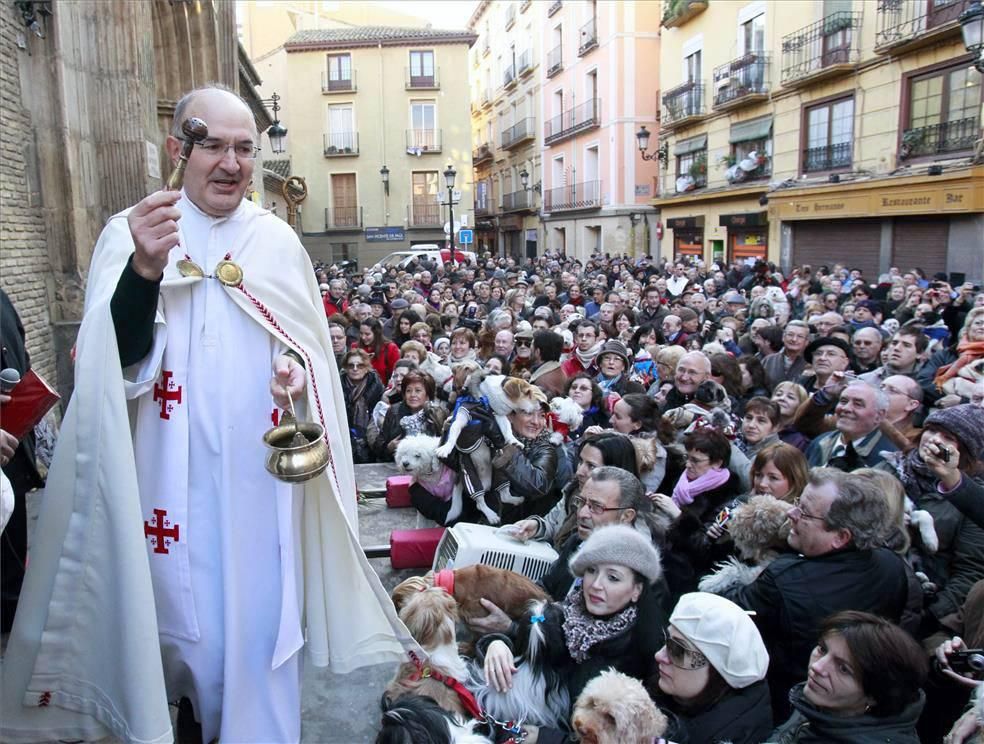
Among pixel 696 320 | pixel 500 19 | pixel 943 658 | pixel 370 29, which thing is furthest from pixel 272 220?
pixel 500 19

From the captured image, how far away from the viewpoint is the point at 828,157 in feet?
62.1

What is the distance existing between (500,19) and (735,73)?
94.8ft

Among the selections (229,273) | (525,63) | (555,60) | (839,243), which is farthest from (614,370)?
(525,63)

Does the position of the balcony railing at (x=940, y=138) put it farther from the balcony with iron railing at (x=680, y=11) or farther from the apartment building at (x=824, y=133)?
the balcony with iron railing at (x=680, y=11)

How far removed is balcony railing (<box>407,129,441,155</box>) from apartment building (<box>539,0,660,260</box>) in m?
5.67

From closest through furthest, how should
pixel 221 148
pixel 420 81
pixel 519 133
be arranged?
pixel 221 148
pixel 420 81
pixel 519 133

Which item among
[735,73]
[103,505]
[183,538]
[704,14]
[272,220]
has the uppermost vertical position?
[704,14]

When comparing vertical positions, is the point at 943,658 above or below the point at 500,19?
below

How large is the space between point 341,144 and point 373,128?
183cm

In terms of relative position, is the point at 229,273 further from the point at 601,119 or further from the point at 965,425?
the point at 601,119

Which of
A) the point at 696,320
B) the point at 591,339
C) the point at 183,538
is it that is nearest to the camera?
the point at 183,538

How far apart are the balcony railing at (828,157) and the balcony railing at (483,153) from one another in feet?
107

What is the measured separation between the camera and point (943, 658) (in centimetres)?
245

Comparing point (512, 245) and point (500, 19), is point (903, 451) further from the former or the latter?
point (500, 19)
